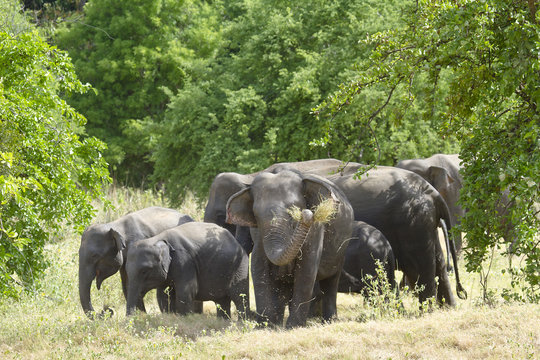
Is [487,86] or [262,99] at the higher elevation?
[487,86]

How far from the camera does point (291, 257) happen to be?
9.52 m

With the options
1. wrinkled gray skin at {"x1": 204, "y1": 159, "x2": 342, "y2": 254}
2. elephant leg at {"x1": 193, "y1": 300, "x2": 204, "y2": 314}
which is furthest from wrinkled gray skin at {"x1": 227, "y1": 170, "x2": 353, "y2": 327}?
wrinkled gray skin at {"x1": 204, "y1": 159, "x2": 342, "y2": 254}

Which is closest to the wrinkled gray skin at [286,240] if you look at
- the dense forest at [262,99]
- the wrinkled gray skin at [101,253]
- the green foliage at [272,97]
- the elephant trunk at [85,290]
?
the dense forest at [262,99]

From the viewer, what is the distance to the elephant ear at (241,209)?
410 inches

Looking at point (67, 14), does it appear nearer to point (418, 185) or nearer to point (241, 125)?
point (241, 125)

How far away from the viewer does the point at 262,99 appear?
22578 mm

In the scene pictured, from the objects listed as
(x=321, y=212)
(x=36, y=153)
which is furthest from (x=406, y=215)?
(x=36, y=153)

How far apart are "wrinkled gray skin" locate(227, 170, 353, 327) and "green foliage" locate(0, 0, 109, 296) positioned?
2.70 m

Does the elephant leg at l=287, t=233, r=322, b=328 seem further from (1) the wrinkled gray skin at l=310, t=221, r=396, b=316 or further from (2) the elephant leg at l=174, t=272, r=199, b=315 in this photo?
(2) the elephant leg at l=174, t=272, r=199, b=315

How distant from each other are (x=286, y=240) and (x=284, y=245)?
65mm

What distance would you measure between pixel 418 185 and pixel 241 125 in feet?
33.5

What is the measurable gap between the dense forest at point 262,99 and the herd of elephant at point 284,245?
0.74 meters

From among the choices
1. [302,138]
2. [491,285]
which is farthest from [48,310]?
[302,138]

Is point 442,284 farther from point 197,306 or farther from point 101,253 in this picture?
point 101,253
